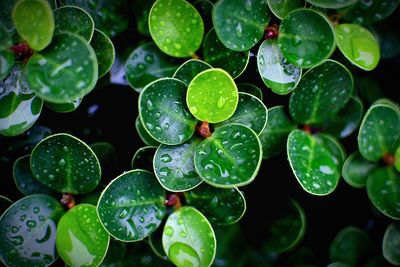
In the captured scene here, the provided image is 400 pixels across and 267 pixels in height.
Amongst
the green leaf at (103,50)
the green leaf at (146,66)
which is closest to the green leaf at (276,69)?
the green leaf at (146,66)

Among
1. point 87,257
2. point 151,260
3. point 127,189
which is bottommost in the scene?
point 151,260

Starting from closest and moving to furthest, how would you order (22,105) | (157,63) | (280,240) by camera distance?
(22,105)
(157,63)
(280,240)

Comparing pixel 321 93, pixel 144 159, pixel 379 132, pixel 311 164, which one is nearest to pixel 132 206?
pixel 144 159

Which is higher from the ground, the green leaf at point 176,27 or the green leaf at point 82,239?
the green leaf at point 176,27

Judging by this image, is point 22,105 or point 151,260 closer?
point 22,105

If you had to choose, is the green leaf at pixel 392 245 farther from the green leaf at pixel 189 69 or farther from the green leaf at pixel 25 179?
the green leaf at pixel 25 179

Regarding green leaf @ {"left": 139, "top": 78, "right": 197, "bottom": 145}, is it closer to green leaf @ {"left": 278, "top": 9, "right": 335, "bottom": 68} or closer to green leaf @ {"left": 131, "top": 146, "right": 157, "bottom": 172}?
Answer: green leaf @ {"left": 131, "top": 146, "right": 157, "bottom": 172}

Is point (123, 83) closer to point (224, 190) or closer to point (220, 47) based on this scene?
point (220, 47)

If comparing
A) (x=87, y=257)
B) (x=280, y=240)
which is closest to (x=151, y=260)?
(x=87, y=257)

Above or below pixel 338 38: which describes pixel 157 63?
below
